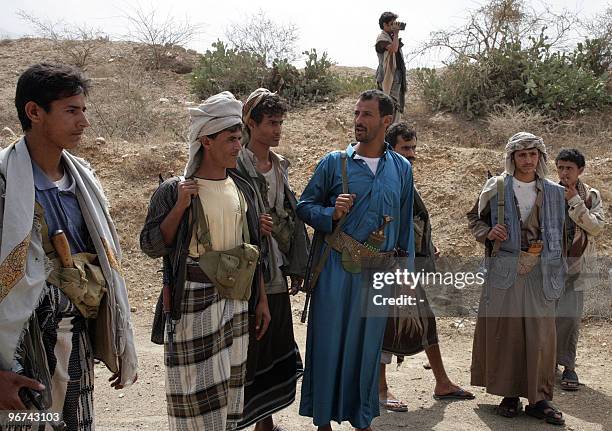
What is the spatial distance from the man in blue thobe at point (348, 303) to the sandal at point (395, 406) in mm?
699

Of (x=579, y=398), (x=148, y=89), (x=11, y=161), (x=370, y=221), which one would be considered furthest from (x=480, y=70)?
(x=11, y=161)

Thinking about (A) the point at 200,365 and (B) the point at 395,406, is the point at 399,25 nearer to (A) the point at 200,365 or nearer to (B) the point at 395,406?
(B) the point at 395,406

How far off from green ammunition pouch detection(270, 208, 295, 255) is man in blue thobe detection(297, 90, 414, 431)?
9cm

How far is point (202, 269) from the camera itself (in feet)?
10.5

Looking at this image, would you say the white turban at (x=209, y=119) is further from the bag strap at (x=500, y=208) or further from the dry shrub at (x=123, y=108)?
the dry shrub at (x=123, y=108)

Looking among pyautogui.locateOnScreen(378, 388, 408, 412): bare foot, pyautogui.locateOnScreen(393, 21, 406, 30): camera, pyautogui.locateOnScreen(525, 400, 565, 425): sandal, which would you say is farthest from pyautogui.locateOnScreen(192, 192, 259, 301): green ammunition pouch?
pyautogui.locateOnScreen(393, 21, 406, 30): camera

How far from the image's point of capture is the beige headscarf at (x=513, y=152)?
14.8ft

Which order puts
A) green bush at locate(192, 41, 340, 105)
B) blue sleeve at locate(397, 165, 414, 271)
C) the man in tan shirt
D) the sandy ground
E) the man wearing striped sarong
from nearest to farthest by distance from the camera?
the man wearing striped sarong → blue sleeve at locate(397, 165, 414, 271) → the sandy ground → the man in tan shirt → green bush at locate(192, 41, 340, 105)

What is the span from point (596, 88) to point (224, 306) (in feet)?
33.6

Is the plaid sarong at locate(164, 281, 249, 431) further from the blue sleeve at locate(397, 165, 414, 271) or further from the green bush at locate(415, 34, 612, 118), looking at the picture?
the green bush at locate(415, 34, 612, 118)

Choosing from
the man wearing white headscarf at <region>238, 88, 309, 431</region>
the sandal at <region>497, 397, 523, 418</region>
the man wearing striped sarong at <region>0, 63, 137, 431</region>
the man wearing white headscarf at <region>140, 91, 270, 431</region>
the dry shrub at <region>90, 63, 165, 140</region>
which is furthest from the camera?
the dry shrub at <region>90, 63, 165, 140</region>

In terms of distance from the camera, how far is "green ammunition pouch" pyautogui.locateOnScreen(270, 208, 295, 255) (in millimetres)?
3930

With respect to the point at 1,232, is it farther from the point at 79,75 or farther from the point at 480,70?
the point at 480,70

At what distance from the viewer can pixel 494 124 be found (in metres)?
11.0
